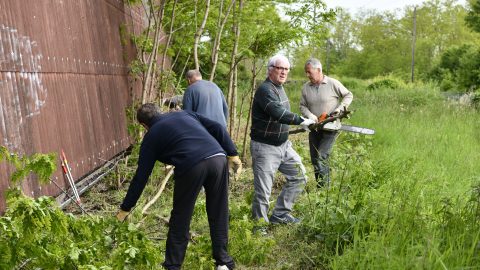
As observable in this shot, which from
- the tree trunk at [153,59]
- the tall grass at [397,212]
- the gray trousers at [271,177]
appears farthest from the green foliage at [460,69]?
the gray trousers at [271,177]

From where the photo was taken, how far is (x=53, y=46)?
6.61 m

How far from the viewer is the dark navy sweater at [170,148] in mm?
4488

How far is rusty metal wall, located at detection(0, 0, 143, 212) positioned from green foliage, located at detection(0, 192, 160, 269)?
60.5 inches

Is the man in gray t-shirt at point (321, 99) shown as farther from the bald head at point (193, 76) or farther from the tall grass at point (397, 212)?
the bald head at point (193, 76)

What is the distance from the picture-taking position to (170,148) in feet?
14.9

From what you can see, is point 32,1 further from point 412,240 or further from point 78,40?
point 412,240

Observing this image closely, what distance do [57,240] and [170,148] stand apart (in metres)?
1.14

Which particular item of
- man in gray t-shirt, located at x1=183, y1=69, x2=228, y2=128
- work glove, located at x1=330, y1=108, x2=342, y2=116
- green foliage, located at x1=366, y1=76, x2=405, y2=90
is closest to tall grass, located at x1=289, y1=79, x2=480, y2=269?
work glove, located at x1=330, y1=108, x2=342, y2=116

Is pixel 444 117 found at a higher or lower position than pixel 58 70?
lower

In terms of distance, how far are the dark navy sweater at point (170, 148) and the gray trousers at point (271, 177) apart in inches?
56.0

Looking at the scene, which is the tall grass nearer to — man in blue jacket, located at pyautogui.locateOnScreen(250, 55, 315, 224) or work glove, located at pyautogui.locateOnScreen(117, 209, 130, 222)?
man in blue jacket, located at pyautogui.locateOnScreen(250, 55, 315, 224)

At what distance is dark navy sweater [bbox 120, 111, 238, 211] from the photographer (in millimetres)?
4488

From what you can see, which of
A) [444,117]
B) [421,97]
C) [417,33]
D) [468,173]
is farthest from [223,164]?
[417,33]

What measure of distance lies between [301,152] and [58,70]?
136 inches
